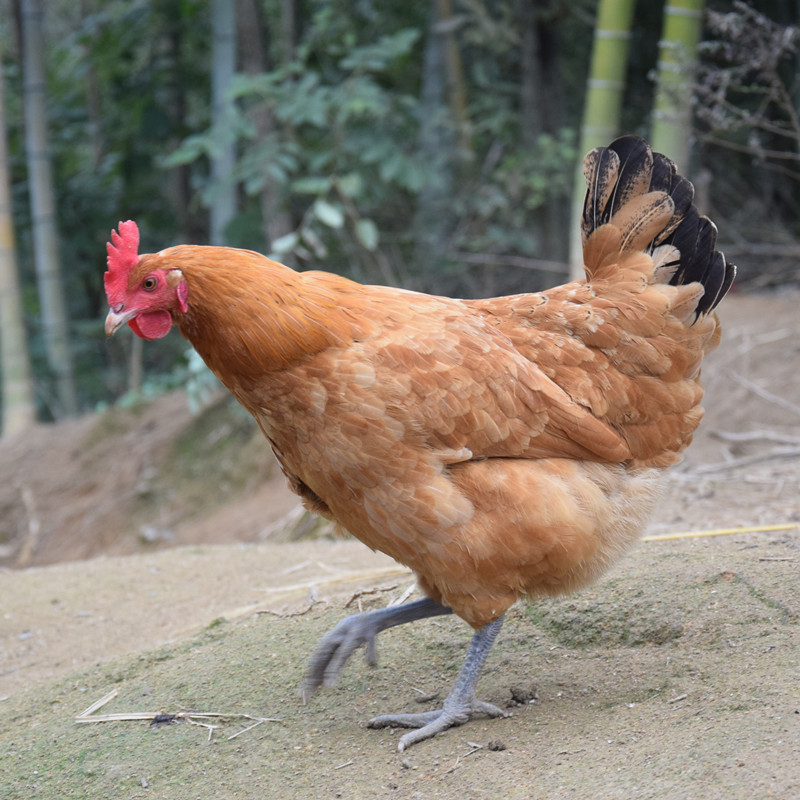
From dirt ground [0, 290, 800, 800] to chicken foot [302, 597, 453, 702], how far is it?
0.17 meters

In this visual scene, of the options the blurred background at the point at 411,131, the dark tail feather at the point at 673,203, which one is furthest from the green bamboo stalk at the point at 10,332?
the dark tail feather at the point at 673,203

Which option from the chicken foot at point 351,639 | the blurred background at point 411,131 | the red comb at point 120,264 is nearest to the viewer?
the red comb at point 120,264

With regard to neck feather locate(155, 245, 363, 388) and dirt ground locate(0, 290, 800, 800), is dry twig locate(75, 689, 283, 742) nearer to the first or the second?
dirt ground locate(0, 290, 800, 800)

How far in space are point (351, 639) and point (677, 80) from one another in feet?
17.9

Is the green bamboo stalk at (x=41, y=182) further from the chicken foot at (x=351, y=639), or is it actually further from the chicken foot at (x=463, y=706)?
the chicken foot at (x=463, y=706)

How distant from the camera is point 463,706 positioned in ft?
10.2

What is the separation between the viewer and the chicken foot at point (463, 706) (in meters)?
3.09

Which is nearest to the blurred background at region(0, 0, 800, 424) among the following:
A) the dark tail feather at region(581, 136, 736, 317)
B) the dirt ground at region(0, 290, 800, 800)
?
the dirt ground at region(0, 290, 800, 800)

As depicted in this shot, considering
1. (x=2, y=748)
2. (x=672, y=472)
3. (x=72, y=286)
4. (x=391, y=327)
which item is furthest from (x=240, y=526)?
(x=72, y=286)

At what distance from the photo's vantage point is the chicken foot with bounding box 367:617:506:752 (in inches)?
122

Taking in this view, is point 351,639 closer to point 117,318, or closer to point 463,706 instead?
point 463,706

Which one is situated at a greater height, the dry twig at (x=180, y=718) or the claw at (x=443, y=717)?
the claw at (x=443, y=717)

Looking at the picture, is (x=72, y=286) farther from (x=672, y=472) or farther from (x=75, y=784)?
(x=75, y=784)

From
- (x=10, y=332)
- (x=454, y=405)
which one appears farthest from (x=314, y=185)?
(x=454, y=405)
